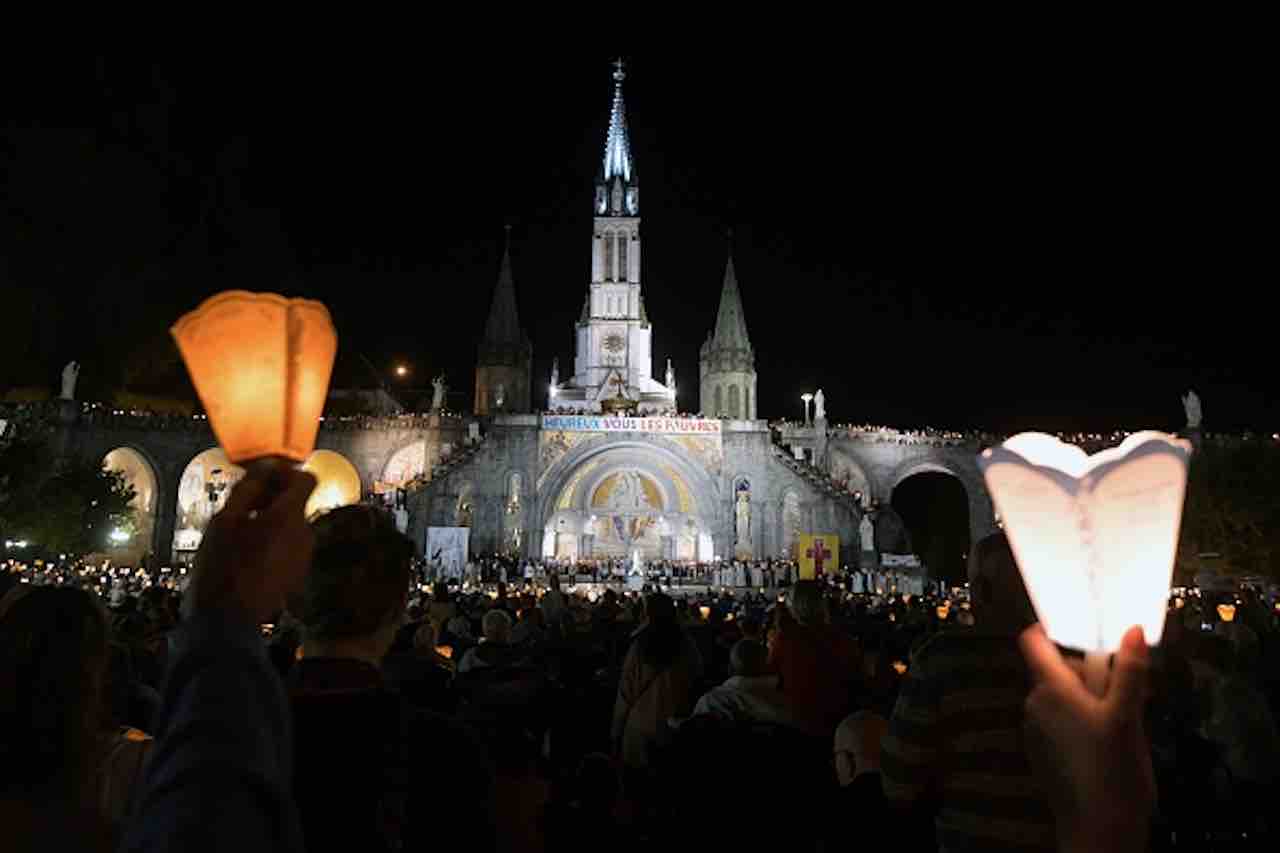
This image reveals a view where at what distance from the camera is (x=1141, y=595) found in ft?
4.23

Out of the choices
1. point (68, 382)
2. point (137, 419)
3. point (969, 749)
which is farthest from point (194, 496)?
point (969, 749)

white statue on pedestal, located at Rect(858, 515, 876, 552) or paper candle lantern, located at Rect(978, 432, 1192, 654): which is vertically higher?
white statue on pedestal, located at Rect(858, 515, 876, 552)

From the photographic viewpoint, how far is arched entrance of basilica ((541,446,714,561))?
123 feet

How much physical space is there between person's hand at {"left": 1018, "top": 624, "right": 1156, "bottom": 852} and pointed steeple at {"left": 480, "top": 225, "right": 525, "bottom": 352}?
47.6 metres

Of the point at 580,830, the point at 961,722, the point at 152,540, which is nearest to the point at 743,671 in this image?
the point at 580,830

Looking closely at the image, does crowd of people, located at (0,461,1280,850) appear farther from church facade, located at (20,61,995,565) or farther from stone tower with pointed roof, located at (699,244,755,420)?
stone tower with pointed roof, located at (699,244,755,420)

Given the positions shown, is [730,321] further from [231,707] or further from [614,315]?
[231,707]

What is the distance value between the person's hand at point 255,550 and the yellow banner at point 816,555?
27.8m

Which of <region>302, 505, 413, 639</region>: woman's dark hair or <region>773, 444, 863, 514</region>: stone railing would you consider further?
<region>773, 444, 863, 514</region>: stone railing

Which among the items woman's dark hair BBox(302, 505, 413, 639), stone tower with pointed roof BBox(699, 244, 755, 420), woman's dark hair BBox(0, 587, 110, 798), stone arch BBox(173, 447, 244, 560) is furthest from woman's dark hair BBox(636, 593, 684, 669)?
stone tower with pointed roof BBox(699, 244, 755, 420)

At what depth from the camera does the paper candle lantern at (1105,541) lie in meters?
1.29

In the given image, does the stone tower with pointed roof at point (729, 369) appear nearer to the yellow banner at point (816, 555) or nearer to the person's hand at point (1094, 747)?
the yellow banner at point (816, 555)

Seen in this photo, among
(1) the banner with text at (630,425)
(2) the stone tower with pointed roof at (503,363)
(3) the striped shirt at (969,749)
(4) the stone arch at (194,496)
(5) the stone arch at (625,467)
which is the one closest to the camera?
(3) the striped shirt at (969,749)

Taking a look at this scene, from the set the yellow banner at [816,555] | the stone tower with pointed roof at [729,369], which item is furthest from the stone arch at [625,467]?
the stone tower with pointed roof at [729,369]
